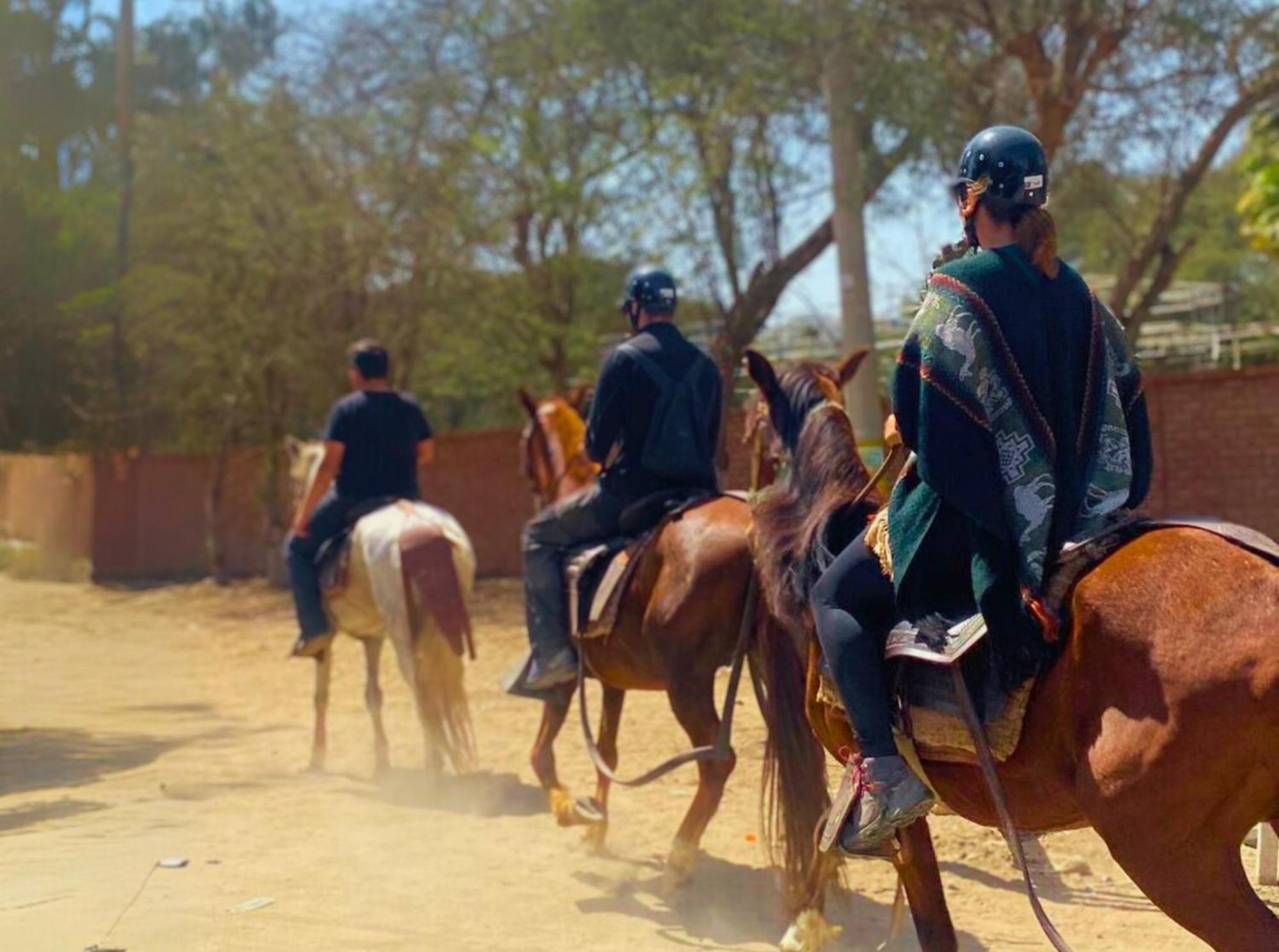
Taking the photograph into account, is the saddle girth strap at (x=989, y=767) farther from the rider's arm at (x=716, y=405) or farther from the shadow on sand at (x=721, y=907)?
the rider's arm at (x=716, y=405)

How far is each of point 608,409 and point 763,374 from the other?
131 centimetres

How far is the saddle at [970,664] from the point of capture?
11.1 ft

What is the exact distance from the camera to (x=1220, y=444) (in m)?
13.6

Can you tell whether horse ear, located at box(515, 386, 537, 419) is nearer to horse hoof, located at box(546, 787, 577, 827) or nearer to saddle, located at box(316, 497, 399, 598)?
saddle, located at box(316, 497, 399, 598)

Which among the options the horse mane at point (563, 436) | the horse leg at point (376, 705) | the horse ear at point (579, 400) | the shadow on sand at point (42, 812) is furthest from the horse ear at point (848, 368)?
the horse leg at point (376, 705)

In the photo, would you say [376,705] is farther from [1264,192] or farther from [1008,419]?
[1264,192]

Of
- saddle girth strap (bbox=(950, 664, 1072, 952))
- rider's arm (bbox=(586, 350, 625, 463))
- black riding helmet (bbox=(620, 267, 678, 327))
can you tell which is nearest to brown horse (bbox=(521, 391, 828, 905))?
rider's arm (bbox=(586, 350, 625, 463))

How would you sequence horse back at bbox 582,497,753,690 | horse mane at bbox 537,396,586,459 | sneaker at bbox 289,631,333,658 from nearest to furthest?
1. horse back at bbox 582,497,753,690
2. horse mane at bbox 537,396,586,459
3. sneaker at bbox 289,631,333,658

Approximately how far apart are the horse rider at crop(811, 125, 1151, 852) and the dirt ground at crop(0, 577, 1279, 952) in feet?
7.78

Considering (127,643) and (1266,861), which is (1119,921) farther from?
(127,643)

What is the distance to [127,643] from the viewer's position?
1700cm

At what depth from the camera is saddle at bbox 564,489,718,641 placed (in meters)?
6.66

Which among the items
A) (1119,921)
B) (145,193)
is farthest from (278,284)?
(1119,921)

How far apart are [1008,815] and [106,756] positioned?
7573mm
